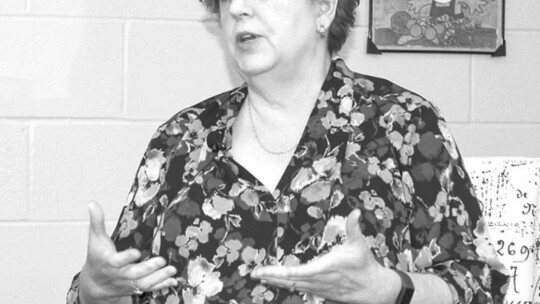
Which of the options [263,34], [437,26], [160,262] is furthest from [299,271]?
[437,26]

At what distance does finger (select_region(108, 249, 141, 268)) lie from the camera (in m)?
1.55

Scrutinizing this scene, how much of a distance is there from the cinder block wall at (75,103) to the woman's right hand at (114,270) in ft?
3.09

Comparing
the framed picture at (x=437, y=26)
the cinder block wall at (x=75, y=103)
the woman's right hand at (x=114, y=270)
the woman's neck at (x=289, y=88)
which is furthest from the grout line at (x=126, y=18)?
the woman's right hand at (x=114, y=270)

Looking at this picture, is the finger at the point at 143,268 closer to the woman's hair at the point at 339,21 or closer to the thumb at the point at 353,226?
the thumb at the point at 353,226

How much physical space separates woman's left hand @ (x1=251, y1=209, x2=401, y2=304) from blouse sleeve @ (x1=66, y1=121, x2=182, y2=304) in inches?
15.1

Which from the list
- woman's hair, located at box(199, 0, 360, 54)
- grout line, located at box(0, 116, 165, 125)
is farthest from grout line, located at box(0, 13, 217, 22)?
woman's hair, located at box(199, 0, 360, 54)

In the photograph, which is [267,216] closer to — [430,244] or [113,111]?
[430,244]

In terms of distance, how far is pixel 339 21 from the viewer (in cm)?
185

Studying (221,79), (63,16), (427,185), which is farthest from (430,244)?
(63,16)

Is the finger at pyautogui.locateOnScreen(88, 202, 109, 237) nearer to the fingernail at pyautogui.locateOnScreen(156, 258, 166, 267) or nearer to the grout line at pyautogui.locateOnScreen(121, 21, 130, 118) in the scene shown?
the fingernail at pyautogui.locateOnScreen(156, 258, 166, 267)

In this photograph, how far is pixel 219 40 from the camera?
2676mm

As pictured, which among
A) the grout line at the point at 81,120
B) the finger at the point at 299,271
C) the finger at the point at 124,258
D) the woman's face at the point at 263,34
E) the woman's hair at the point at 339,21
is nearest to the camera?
the finger at the point at 299,271

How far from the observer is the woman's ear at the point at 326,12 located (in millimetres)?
1801

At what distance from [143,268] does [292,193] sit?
0.31m
